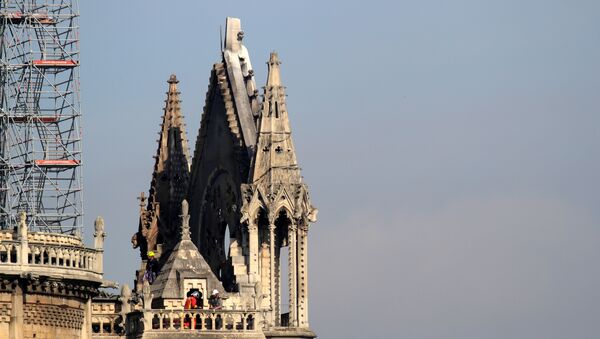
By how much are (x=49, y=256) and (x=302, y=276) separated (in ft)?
69.5

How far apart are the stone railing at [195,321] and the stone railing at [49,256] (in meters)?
2.37

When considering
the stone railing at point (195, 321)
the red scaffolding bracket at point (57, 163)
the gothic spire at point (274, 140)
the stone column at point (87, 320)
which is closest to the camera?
the stone railing at point (195, 321)

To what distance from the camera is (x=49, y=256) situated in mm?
93562

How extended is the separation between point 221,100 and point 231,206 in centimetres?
476

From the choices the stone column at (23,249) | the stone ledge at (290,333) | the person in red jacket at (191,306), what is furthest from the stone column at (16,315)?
the stone ledge at (290,333)

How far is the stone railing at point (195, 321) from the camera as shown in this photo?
315 feet

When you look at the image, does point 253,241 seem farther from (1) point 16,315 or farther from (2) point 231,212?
(1) point 16,315

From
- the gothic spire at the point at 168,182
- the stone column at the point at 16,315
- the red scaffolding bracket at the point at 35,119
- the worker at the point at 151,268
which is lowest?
the stone column at the point at 16,315

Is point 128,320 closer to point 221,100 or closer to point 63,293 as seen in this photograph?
point 63,293

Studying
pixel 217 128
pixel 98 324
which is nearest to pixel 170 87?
pixel 217 128

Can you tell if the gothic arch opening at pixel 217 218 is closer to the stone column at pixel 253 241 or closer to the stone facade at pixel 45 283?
the stone column at pixel 253 241

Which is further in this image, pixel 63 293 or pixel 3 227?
pixel 3 227

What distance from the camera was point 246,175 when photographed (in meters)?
117

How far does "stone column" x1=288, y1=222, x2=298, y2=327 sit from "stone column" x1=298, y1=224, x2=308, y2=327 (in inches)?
6.5
